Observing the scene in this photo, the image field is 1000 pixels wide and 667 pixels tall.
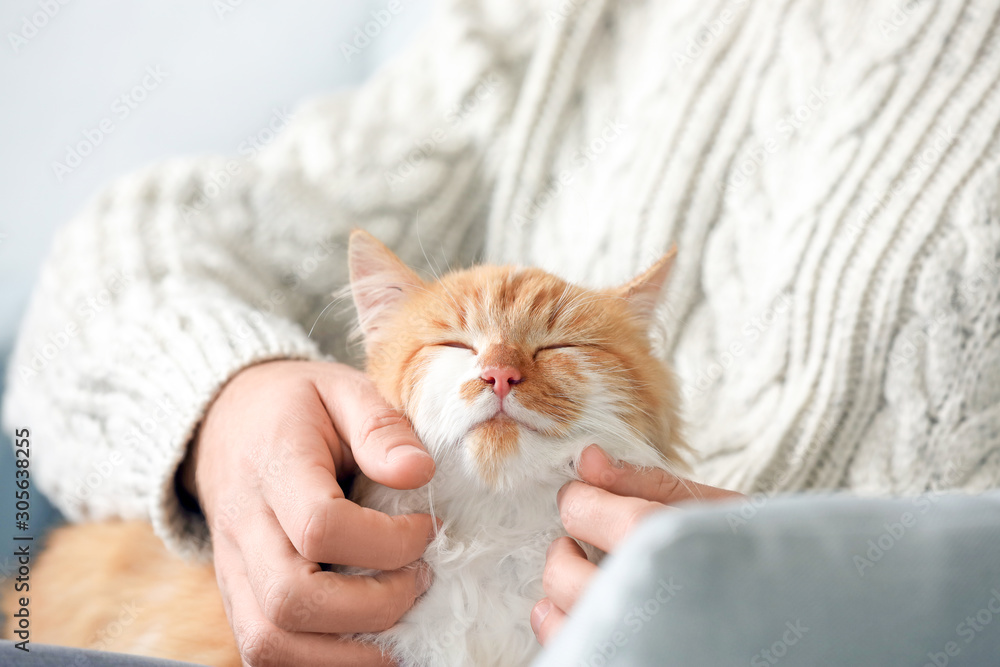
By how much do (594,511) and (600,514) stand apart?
10 millimetres

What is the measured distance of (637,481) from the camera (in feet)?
2.65

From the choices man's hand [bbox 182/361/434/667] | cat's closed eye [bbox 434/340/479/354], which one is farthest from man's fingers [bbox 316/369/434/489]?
cat's closed eye [bbox 434/340/479/354]

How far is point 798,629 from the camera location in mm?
517

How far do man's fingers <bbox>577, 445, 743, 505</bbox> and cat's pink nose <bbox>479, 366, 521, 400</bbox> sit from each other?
0.42 ft

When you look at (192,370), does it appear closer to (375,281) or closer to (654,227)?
(375,281)

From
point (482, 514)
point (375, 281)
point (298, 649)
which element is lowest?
point (298, 649)

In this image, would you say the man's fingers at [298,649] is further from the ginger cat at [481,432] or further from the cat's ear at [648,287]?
the cat's ear at [648,287]

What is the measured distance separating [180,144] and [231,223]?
628 mm

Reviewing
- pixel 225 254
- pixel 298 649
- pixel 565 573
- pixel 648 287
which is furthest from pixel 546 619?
pixel 225 254

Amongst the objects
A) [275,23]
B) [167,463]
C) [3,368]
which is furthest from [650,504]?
[275,23]

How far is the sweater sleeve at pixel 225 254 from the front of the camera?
1.12m

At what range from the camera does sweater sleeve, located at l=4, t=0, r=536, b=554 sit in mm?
1117

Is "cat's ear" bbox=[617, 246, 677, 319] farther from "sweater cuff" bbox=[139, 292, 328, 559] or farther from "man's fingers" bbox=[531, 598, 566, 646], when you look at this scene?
"sweater cuff" bbox=[139, 292, 328, 559]

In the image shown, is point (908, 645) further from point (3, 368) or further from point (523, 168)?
point (3, 368)
